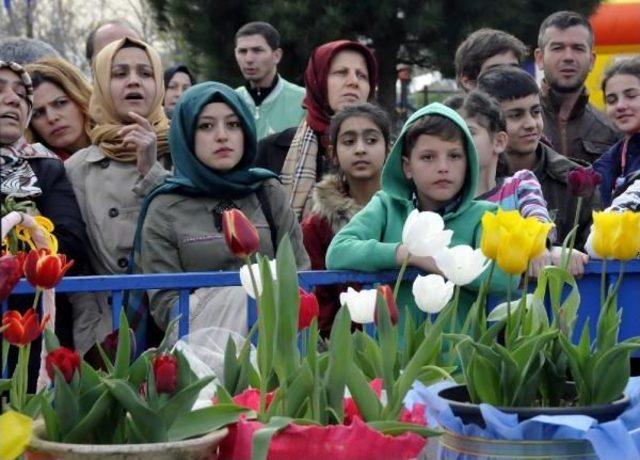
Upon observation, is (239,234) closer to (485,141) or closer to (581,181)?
(581,181)

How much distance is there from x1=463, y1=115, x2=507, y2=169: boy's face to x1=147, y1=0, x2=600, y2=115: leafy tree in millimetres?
10561

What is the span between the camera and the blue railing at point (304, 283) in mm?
3414

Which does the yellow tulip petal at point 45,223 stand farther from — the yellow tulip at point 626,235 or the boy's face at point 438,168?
the yellow tulip at point 626,235

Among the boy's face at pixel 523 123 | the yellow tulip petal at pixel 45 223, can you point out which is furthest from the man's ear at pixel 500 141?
the yellow tulip petal at pixel 45 223

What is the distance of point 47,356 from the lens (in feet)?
6.83

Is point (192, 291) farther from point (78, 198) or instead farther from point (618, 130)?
point (618, 130)

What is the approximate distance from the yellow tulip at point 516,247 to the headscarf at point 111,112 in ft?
8.29

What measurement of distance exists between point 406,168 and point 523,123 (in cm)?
93

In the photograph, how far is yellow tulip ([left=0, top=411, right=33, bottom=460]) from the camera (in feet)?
5.63

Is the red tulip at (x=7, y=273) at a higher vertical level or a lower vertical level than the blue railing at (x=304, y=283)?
higher

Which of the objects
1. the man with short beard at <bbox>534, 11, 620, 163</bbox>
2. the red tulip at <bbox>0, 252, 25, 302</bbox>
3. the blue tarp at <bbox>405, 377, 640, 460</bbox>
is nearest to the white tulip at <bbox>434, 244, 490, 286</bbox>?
the blue tarp at <bbox>405, 377, 640, 460</bbox>

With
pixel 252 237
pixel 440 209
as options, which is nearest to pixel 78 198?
pixel 440 209

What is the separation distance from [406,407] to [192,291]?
1.59 meters

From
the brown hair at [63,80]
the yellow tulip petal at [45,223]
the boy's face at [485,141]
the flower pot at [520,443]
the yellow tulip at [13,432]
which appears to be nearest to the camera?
the yellow tulip at [13,432]
